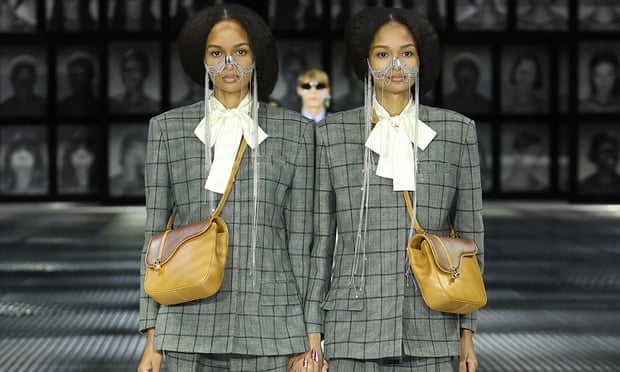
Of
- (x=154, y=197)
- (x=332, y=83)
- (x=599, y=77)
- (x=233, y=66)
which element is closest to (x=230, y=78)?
(x=233, y=66)

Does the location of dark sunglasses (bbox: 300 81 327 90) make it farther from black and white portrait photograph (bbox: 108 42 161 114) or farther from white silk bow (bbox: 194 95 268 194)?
black and white portrait photograph (bbox: 108 42 161 114)

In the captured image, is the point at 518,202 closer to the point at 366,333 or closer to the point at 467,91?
the point at 467,91

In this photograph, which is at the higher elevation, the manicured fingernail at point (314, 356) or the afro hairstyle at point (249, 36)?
the afro hairstyle at point (249, 36)

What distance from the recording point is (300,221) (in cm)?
360

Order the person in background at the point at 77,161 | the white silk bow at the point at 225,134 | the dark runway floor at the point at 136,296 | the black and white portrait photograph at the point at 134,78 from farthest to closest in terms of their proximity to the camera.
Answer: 1. the person in background at the point at 77,161
2. the black and white portrait photograph at the point at 134,78
3. the dark runway floor at the point at 136,296
4. the white silk bow at the point at 225,134

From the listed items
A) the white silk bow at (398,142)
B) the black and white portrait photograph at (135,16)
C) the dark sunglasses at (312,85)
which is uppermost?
the black and white portrait photograph at (135,16)

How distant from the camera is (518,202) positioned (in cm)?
1853

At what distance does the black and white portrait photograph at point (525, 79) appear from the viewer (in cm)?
1861

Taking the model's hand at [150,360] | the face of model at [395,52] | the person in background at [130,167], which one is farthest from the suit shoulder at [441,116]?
the person in background at [130,167]

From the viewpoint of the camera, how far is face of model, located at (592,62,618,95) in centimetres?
1850

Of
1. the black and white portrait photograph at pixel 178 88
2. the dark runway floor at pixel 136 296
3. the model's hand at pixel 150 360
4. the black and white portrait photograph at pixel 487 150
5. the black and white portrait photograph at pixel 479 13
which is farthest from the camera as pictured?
the black and white portrait photograph at pixel 487 150

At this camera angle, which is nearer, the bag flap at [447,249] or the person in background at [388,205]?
the bag flap at [447,249]

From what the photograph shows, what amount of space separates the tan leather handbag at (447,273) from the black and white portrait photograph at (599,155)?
1557 centimetres

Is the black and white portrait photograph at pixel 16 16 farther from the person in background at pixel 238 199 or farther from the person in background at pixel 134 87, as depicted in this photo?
the person in background at pixel 238 199
